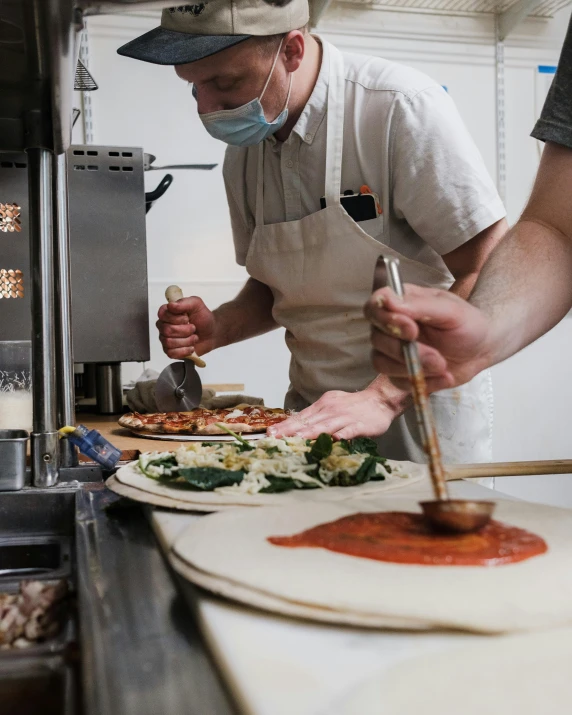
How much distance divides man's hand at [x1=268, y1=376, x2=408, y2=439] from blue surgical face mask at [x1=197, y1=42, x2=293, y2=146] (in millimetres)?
743

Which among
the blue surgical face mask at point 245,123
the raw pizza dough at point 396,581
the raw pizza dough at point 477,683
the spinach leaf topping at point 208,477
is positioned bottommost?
the raw pizza dough at point 477,683

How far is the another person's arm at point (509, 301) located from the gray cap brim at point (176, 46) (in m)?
0.81

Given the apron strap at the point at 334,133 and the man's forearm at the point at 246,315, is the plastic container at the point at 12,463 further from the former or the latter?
the man's forearm at the point at 246,315

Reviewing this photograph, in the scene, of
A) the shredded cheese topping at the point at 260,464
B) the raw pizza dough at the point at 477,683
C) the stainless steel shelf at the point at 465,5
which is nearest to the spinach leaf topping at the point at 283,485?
the shredded cheese topping at the point at 260,464

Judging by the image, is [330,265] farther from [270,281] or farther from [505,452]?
[505,452]

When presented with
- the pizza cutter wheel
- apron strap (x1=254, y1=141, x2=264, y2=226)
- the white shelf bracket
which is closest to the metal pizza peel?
the pizza cutter wheel

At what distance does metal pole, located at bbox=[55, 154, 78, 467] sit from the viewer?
1.30 meters

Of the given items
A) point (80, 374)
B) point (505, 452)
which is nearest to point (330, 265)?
point (80, 374)

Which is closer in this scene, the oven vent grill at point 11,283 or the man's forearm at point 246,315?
the oven vent grill at point 11,283

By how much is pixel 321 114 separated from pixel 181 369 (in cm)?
84

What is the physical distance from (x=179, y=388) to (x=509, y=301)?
120 centimetres

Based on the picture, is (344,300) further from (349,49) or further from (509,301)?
(349,49)

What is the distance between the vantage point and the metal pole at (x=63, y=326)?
1.30 meters

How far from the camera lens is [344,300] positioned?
1936mm
